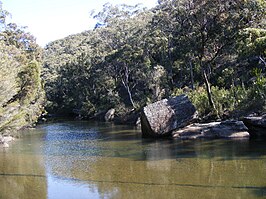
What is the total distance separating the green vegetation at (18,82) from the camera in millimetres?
17062

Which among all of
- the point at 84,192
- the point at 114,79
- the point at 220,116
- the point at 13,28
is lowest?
the point at 84,192

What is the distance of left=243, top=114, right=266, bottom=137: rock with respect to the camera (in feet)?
61.7

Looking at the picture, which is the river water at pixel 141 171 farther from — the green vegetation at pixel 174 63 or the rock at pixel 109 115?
the rock at pixel 109 115

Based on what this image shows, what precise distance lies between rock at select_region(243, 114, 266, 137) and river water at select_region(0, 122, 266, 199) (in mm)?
861

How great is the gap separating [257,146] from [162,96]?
22.5 meters

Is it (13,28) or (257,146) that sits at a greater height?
(13,28)

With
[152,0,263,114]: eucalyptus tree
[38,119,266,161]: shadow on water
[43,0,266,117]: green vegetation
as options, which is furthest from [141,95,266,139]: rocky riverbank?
[152,0,263,114]: eucalyptus tree

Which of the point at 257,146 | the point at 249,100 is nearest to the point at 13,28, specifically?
the point at 249,100

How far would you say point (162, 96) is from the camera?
130ft

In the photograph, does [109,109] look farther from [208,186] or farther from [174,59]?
[208,186]

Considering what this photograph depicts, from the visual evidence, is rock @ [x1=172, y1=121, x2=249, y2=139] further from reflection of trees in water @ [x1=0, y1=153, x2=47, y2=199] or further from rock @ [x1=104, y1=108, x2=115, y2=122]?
rock @ [x1=104, y1=108, x2=115, y2=122]

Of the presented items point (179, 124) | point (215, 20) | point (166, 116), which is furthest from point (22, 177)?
point (215, 20)

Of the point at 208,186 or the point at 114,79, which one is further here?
the point at 114,79

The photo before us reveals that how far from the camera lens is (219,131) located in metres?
21.0
